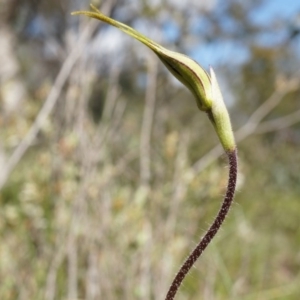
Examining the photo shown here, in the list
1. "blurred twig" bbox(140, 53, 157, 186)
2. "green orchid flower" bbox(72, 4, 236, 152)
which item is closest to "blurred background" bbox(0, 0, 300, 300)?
"blurred twig" bbox(140, 53, 157, 186)

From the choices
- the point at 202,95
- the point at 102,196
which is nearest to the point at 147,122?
the point at 102,196

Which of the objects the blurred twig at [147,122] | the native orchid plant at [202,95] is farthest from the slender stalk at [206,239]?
the blurred twig at [147,122]

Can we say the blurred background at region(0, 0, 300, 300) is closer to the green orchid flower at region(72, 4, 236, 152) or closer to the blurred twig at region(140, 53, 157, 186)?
the blurred twig at region(140, 53, 157, 186)

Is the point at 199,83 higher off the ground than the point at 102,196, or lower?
lower

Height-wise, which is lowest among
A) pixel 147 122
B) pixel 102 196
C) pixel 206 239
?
pixel 206 239

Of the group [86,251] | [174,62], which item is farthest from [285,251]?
[174,62]

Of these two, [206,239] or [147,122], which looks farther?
[147,122]

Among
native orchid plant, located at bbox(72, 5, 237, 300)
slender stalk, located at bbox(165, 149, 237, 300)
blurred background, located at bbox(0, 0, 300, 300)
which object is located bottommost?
slender stalk, located at bbox(165, 149, 237, 300)

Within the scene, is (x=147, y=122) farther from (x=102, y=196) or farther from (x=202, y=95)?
(x=202, y=95)

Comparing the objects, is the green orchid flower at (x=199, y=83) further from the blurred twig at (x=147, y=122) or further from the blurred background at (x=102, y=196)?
the blurred twig at (x=147, y=122)
